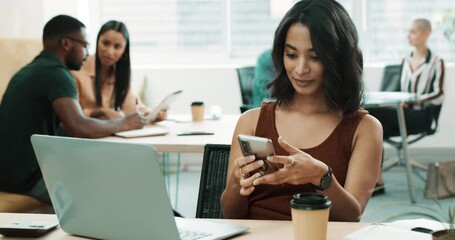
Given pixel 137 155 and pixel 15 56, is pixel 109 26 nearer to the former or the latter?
pixel 15 56

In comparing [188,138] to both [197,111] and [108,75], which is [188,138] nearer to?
[197,111]

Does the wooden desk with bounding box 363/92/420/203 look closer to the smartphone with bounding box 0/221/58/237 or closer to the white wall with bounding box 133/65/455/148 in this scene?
the white wall with bounding box 133/65/455/148

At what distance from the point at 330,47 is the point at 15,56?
109 inches

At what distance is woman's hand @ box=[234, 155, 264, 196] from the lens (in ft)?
6.12

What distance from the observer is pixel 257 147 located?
1.84m

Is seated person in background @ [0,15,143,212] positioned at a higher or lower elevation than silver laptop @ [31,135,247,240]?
lower

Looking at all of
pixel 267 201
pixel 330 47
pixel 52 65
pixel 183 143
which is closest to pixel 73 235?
pixel 267 201

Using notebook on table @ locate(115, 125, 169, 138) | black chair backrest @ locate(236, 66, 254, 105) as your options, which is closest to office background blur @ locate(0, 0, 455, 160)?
black chair backrest @ locate(236, 66, 254, 105)

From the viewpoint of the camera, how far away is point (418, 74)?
21.1ft

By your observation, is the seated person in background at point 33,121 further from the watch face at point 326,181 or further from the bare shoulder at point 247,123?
the watch face at point 326,181

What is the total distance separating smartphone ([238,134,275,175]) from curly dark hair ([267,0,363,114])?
456mm

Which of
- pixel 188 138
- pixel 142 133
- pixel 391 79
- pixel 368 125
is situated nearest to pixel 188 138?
pixel 188 138

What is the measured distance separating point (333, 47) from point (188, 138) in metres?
1.63

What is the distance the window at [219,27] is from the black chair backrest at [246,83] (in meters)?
1.39
